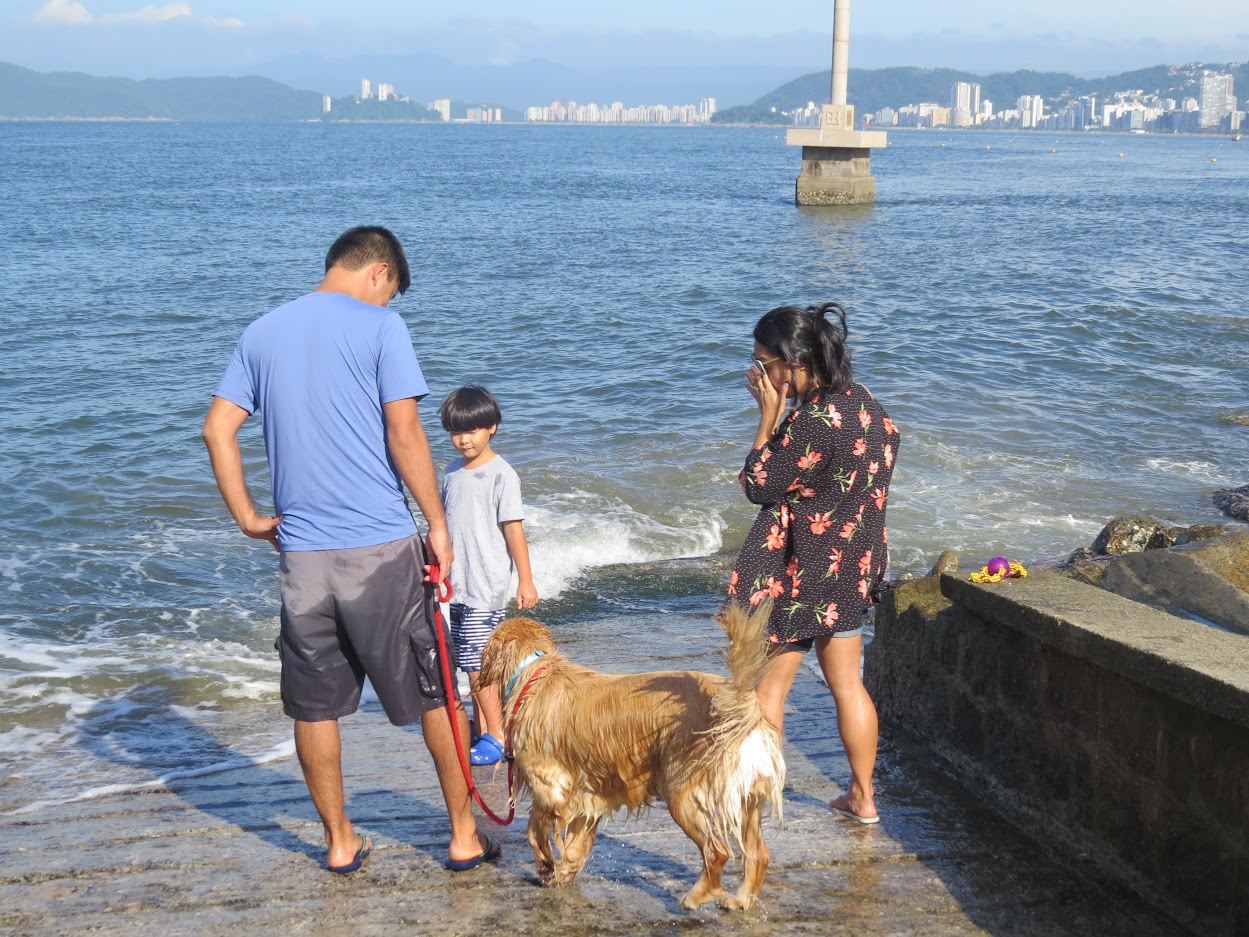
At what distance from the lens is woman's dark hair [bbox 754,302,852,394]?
12.6ft

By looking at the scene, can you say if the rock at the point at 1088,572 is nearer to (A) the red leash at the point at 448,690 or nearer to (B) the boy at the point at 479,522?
(B) the boy at the point at 479,522

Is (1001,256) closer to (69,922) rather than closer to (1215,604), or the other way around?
(1215,604)

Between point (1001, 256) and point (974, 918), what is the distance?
33892mm

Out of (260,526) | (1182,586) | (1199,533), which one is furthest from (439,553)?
(1199,533)

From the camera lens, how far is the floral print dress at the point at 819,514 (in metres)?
3.86

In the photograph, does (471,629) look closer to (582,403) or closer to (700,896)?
(700,896)

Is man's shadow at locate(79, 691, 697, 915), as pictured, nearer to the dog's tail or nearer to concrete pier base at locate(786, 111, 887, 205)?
the dog's tail

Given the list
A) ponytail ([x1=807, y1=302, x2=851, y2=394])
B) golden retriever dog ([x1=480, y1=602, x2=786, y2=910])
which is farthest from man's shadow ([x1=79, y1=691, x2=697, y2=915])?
ponytail ([x1=807, y1=302, x2=851, y2=394])

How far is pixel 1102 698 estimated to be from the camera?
3.75 metres

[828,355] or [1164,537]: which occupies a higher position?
[828,355]

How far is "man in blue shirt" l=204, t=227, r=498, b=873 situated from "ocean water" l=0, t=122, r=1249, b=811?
6.96 feet

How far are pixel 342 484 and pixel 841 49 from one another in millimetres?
58762

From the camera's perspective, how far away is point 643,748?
11.5 feet

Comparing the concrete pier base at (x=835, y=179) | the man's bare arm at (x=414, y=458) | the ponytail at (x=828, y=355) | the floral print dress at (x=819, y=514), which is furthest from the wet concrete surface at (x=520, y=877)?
the concrete pier base at (x=835, y=179)
